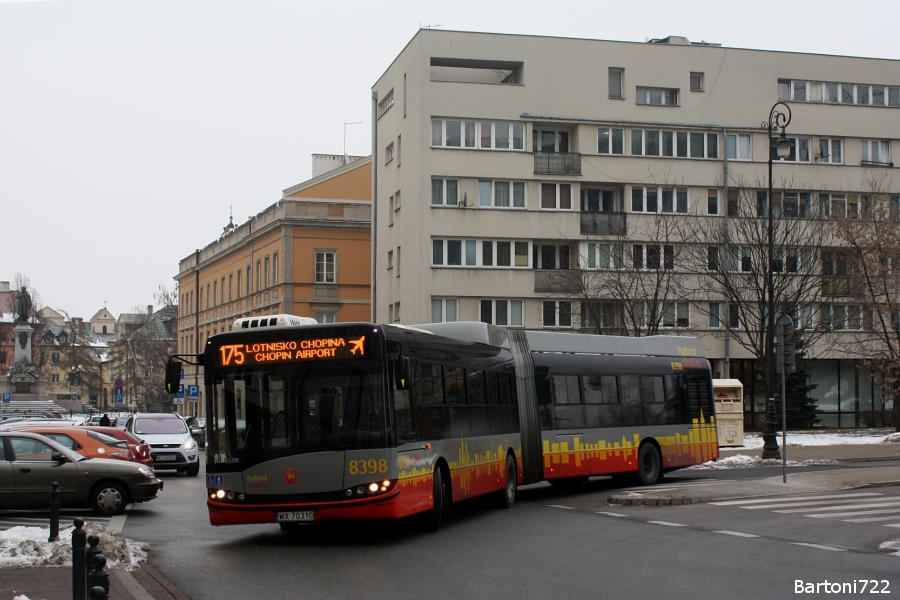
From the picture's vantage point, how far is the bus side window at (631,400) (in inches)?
885

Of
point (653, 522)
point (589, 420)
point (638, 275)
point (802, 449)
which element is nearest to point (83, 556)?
point (653, 522)

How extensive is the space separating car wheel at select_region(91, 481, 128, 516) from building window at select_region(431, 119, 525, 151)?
36.1 metres

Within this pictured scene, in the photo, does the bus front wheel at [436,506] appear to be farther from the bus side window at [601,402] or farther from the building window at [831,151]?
the building window at [831,151]

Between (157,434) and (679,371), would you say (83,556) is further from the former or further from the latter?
(157,434)

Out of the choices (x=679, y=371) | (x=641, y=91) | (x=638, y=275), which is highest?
(x=641, y=91)

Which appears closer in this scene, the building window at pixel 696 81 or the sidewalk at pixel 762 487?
the sidewalk at pixel 762 487

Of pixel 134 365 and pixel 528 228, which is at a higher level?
pixel 528 228

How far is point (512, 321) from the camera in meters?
53.2

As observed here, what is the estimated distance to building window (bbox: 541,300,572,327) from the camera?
2087 inches

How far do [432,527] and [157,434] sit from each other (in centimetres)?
1705

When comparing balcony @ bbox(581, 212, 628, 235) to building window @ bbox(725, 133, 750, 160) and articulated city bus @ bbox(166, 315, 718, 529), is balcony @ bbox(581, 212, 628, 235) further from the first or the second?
articulated city bus @ bbox(166, 315, 718, 529)

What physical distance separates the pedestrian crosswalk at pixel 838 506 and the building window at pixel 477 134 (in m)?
35.5

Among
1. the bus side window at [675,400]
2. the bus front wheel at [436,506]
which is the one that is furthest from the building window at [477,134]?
the bus front wheel at [436,506]

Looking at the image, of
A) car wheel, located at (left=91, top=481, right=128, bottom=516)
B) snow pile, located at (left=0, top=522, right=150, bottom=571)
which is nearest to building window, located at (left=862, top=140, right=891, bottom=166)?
car wheel, located at (left=91, top=481, right=128, bottom=516)
